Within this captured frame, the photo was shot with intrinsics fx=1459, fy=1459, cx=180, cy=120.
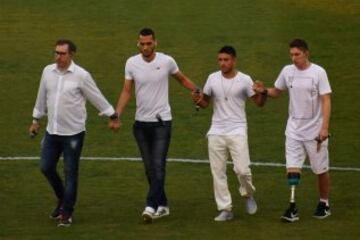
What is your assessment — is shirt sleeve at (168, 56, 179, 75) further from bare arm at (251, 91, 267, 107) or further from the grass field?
the grass field

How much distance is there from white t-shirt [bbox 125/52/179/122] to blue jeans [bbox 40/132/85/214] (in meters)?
0.93

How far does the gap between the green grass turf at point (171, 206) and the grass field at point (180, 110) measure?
0.8 inches

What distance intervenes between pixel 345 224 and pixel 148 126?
2.88m

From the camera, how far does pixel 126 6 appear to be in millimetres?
35875

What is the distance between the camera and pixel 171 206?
2011 cm

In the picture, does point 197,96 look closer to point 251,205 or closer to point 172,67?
point 172,67

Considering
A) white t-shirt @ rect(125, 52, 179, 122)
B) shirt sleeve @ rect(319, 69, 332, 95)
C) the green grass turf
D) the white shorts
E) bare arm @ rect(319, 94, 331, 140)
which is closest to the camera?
the green grass turf

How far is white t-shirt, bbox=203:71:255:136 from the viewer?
1905cm

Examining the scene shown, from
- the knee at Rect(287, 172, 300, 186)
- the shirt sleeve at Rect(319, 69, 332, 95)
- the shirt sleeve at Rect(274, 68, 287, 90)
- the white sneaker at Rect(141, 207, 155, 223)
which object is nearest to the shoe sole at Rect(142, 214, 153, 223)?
the white sneaker at Rect(141, 207, 155, 223)

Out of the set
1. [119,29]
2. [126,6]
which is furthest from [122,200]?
[126,6]

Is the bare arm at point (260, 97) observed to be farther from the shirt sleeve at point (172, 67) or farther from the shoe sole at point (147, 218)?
the shoe sole at point (147, 218)

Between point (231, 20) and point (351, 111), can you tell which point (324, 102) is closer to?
point (351, 111)

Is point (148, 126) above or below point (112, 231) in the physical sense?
above

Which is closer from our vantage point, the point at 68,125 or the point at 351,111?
the point at 68,125
